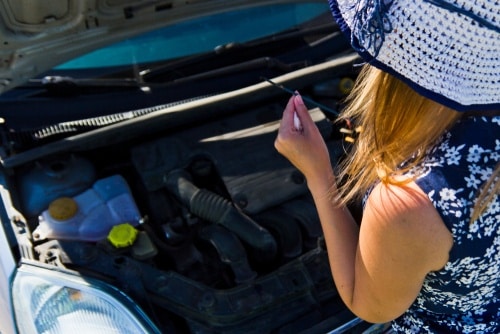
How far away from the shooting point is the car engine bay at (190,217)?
4.22 feet

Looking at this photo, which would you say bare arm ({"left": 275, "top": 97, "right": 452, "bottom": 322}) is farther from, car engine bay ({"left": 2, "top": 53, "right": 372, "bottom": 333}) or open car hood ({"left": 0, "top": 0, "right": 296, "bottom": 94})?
open car hood ({"left": 0, "top": 0, "right": 296, "bottom": 94})

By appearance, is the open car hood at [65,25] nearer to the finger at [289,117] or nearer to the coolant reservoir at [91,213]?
the coolant reservoir at [91,213]

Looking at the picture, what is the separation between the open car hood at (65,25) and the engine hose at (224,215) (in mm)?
460

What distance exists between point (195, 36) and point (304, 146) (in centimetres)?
110

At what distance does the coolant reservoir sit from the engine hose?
0.45ft

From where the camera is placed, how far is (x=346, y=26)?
75 centimetres

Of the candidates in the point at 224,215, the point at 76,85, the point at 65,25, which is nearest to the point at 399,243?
the point at 224,215

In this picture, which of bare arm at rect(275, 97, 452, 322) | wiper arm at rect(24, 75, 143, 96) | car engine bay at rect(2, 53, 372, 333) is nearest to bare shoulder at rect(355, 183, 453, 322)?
bare arm at rect(275, 97, 452, 322)

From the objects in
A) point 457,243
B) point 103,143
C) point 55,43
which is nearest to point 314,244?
point 103,143

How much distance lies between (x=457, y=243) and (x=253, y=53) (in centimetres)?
138

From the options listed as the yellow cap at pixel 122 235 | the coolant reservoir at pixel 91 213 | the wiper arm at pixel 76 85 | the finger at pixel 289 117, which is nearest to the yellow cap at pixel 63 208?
the coolant reservoir at pixel 91 213

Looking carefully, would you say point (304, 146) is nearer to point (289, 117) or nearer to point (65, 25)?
point (289, 117)

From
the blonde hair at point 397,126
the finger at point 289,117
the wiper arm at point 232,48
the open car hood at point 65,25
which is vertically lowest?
the blonde hair at point 397,126

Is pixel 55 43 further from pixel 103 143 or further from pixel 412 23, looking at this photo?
pixel 412 23
